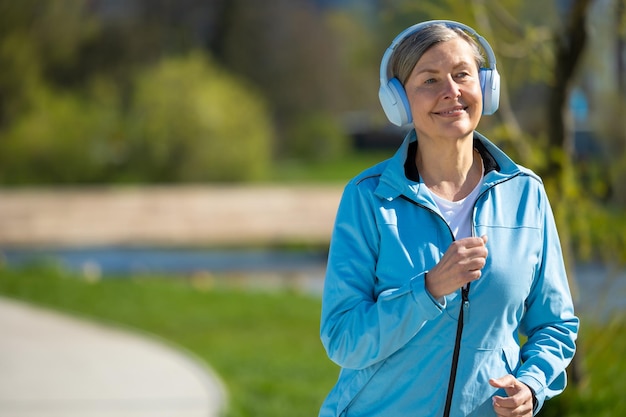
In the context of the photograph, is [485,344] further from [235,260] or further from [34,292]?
[235,260]

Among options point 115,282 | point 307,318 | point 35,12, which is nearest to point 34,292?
point 115,282

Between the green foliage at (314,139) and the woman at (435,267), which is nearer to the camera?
the woman at (435,267)

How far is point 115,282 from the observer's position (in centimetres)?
1214

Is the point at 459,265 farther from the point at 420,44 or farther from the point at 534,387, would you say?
the point at 420,44

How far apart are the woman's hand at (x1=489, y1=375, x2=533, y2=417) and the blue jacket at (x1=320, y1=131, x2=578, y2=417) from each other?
0.04 meters

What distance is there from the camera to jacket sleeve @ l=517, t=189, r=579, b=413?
232 cm

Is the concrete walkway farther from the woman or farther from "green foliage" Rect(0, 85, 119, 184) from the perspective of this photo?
"green foliage" Rect(0, 85, 119, 184)

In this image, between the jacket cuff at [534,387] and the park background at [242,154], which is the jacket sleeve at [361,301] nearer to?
the jacket cuff at [534,387]

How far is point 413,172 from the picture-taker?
2.36 metres

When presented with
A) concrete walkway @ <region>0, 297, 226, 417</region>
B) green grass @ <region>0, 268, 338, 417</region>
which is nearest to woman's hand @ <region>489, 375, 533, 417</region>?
green grass @ <region>0, 268, 338, 417</region>

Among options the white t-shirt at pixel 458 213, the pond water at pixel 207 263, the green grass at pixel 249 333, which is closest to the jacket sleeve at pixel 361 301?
the white t-shirt at pixel 458 213

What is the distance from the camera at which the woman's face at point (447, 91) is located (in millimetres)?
2291

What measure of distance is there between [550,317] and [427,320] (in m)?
0.35

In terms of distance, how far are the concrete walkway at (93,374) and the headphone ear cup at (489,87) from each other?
4.44m
